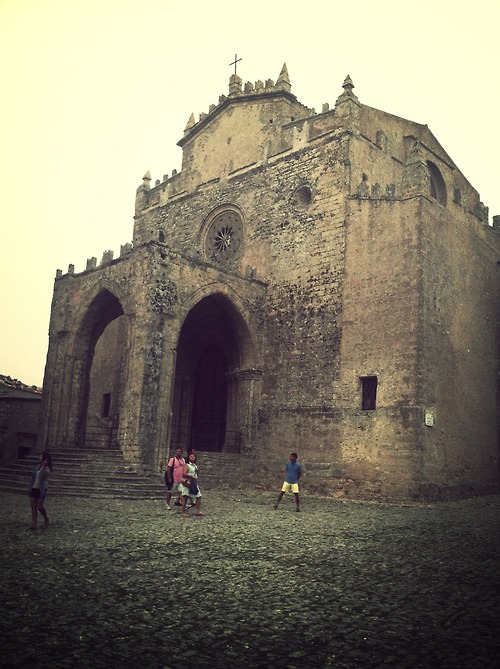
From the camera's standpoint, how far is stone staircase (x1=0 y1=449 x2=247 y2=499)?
42.7ft

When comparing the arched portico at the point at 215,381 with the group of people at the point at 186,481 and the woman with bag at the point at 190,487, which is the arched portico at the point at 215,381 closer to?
the group of people at the point at 186,481

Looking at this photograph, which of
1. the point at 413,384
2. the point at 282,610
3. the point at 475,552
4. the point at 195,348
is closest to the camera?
the point at 282,610

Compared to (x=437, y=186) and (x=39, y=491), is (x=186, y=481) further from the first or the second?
(x=437, y=186)

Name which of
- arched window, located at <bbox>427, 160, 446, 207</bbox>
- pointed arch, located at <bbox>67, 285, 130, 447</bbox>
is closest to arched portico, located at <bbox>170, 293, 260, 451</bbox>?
pointed arch, located at <bbox>67, 285, 130, 447</bbox>

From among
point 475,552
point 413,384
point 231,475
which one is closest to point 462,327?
point 413,384

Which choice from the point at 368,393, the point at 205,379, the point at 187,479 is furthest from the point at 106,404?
the point at 187,479

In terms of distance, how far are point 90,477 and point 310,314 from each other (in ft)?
25.4

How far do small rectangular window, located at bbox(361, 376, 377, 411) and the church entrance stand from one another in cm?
469

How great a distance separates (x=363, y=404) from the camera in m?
15.4

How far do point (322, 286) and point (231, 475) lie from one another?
625 cm

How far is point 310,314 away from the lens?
56.3ft

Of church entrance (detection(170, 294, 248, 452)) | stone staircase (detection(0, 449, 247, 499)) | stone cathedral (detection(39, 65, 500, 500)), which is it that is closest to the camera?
stone staircase (detection(0, 449, 247, 499))

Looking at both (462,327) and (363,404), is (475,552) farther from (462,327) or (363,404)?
(462,327)

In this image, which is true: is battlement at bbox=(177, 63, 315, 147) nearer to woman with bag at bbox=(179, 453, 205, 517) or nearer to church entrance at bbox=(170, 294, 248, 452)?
church entrance at bbox=(170, 294, 248, 452)
